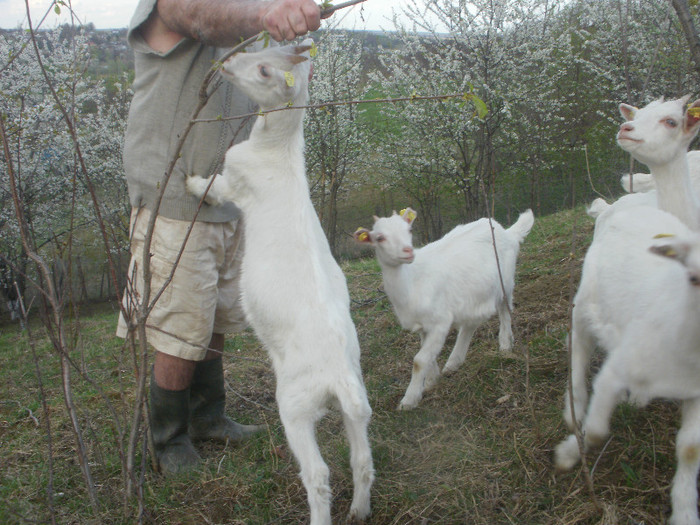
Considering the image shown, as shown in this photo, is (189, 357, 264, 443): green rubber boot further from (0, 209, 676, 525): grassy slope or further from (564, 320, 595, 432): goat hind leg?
(564, 320, 595, 432): goat hind leg

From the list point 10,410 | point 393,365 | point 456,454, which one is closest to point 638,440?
point 456,454

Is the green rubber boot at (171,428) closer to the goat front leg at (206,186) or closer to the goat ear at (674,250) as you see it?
the goat front leg at (206,186)

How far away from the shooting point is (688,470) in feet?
7.36

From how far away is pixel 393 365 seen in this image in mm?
4402

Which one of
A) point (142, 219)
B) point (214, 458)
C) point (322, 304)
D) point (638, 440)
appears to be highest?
point (142, 219)

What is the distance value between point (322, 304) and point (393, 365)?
2142 millimetres

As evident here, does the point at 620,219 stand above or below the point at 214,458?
above

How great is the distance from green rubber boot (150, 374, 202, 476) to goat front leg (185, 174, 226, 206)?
101cm

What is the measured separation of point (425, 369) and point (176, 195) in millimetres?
1858

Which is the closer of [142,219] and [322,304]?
[322,304]

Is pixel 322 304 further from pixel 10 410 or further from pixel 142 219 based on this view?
pixel 10 410

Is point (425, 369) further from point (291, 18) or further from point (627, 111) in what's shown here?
point (291, 18)

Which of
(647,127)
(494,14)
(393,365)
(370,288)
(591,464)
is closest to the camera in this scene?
(591,464)

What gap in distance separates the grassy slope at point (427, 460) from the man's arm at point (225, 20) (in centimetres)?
118
